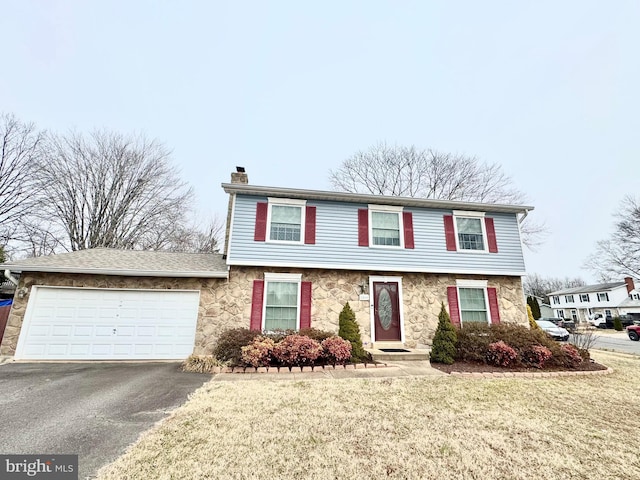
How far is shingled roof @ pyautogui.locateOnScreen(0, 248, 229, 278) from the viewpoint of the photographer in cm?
754

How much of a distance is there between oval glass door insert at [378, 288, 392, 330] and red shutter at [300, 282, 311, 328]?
241 cm

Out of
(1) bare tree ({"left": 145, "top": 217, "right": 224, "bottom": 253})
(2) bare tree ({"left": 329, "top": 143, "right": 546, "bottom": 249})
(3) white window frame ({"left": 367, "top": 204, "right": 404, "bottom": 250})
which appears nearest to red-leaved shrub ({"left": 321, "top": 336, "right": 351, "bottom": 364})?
(3) white window frame ({"left": 367, "top": 204, "right": 404, "bottom": 250})

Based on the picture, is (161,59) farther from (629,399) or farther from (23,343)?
(629,399)

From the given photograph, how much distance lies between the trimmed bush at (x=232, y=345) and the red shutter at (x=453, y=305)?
653 cm

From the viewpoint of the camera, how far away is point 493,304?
31.0 ft

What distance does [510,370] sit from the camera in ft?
21.5

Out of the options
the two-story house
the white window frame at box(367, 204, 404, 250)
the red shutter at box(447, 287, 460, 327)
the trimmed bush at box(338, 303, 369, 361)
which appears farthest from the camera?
the white window frame at box(367, 204, 404, 250)

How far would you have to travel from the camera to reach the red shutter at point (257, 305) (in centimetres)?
815

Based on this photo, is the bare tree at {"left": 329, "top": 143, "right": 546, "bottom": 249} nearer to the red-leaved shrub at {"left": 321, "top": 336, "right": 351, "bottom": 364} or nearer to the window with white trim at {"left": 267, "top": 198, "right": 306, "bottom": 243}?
the window with white trim at {"left": 267, "top": 198, "right": 306, "bottom": 243}

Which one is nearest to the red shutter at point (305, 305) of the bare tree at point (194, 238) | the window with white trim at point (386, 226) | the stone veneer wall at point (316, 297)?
the stone veneer wall at point (316, 297)

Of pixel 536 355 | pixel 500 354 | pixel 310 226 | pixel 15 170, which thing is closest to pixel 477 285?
pixel 536 355

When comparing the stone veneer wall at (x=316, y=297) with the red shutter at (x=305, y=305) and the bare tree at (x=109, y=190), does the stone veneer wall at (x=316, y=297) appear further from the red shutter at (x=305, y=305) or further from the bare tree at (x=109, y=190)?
the bare tree at (x=109, y=190)

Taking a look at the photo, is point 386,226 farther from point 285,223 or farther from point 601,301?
point 601,301

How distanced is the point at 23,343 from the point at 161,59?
1732cm
